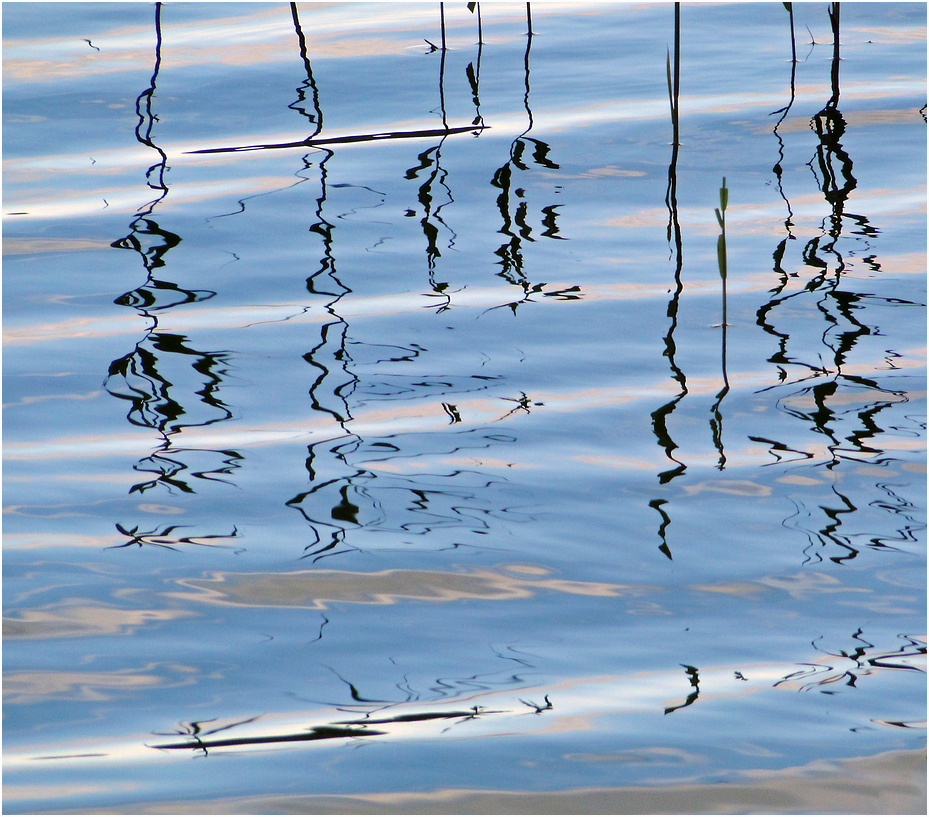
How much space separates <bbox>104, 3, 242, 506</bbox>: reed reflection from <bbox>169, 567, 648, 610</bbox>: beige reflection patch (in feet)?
0.89

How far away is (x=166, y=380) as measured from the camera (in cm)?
303

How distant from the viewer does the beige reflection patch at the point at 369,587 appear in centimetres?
226

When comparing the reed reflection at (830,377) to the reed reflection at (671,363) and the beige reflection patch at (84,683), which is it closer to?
the reed reflection at (671,363)

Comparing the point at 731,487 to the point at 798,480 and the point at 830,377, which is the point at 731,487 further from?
the point at 830,377

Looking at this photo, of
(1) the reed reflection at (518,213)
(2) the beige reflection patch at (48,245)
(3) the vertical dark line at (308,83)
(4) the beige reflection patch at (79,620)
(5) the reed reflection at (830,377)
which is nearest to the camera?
(4) the beige reflection patch at (79,620)

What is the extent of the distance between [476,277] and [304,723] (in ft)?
6.34

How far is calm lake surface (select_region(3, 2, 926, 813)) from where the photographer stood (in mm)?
1926

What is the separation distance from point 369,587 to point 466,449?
562mm

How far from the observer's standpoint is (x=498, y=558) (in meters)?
2.36

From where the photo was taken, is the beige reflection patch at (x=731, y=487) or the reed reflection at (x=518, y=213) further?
the reed reflection at (x=518, y=213)

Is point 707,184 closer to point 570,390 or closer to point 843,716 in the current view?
point 570,390

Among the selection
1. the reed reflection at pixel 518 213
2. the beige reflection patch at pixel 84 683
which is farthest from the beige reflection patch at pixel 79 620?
the reed reflection at pixel 518 213

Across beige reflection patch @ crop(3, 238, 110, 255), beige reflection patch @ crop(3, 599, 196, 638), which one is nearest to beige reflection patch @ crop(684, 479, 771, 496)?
beige reflection patch @ crop(3, 599, 196, 638)

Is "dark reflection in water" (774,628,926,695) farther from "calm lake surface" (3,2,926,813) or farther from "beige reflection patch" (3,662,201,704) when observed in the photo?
"beige reflection patch" (3,662,201,704)
